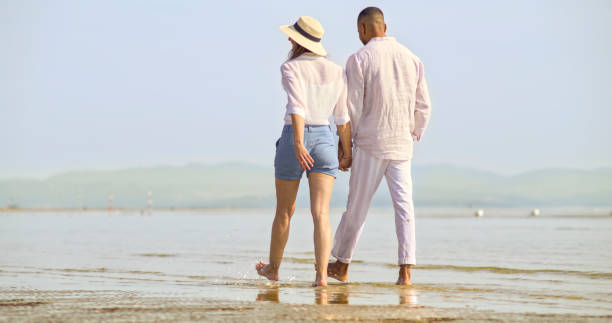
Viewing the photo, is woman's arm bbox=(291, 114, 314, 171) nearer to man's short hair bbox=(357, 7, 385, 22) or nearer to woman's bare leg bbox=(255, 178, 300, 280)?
woman's bare leg bbox=(255, 178, 300, 280)

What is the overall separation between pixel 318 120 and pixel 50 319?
2429 mm

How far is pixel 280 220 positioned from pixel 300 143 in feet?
2.36

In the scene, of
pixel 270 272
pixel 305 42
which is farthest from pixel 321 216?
pixel 305 42

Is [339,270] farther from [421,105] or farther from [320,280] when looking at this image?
[421,105]

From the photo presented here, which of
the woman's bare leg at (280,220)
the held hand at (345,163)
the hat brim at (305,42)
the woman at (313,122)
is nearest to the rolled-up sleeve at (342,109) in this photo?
the woman at (313,122)

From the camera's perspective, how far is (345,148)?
5.49 m

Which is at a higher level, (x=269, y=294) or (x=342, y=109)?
(x=342, y=109)

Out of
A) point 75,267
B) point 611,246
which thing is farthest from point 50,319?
point 611,246

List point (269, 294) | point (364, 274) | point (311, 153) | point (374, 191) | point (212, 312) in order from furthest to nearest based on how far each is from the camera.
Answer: point (364, 274) → point (374, 191) → point (311, 153) → point (269, 294) → point (212, 312)

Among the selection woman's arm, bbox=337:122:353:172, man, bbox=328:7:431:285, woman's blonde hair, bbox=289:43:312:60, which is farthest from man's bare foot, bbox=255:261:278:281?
woman's blonde hair, bbox=289:43:312:60

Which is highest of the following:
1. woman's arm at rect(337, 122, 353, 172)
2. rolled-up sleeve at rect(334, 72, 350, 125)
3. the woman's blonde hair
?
the woman's blonde hair

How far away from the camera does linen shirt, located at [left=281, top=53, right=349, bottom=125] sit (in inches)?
201

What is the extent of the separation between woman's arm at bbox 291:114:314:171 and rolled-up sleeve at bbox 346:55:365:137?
0.52 m

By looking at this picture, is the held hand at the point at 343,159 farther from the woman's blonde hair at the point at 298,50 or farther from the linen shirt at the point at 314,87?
the woman's blonde hair at the point at 298,50
